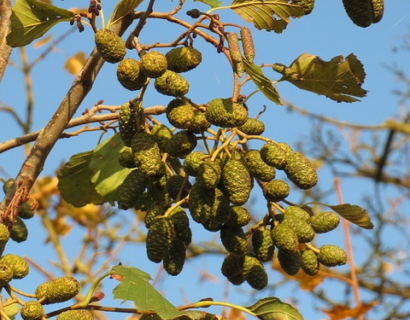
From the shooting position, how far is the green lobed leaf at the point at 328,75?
192 cm

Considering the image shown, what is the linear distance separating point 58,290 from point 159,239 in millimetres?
240

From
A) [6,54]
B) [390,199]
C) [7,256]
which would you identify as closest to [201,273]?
[390,199]

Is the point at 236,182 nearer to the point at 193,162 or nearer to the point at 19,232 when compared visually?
the point at 193,162

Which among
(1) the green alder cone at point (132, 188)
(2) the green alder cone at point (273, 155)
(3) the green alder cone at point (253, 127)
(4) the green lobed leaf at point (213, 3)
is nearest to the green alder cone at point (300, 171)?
(2) the green alder cone at point (273, 155)

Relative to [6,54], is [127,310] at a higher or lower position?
lower

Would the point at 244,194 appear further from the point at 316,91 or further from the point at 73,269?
the point at 73,269

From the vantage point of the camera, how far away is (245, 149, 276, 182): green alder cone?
5.57ft

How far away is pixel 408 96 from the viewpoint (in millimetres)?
6863

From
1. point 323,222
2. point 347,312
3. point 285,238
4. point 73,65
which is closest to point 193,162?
point 285,238

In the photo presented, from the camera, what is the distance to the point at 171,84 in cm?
163

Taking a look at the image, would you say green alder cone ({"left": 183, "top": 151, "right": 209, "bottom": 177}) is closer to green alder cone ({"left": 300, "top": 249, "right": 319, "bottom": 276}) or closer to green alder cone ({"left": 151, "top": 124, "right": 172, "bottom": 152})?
green alder cone ({"left": 151, "top": 124, "right": 172, "bottom": 152})

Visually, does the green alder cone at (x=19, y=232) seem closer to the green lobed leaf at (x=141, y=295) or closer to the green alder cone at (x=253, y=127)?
the green lobed leaf at (x=141, y=295)

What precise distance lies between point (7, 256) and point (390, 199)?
5.50m

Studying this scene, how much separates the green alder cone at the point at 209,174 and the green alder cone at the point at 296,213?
271 mm
